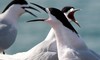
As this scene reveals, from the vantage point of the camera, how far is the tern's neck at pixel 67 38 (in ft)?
17.6

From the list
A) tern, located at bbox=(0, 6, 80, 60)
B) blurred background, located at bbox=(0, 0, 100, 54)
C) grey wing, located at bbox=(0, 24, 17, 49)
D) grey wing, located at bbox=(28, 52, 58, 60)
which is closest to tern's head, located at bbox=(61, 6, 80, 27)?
tern, located at bbox=(0, 6, 80, 60)

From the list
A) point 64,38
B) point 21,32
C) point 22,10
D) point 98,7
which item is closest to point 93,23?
point 98,7

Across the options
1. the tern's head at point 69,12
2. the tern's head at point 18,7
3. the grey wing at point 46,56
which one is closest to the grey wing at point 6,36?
the tern's head at point 18,7

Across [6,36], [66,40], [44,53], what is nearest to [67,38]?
[66,40]

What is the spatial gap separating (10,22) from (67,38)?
2.14 meters

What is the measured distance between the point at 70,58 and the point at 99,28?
2695cm

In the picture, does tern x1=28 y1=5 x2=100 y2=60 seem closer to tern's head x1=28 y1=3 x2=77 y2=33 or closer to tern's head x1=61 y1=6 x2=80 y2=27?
tern's head x1=28 y1=3 x2=77 y2=33

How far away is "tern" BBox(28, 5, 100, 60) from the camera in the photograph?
210 inches

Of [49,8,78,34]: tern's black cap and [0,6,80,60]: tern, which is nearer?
[49,8,78,34]: tern's black cap

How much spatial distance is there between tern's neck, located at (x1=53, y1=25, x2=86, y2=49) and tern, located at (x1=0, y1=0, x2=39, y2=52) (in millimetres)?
1788

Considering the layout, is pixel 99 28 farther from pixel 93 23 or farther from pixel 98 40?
pixel 98 40

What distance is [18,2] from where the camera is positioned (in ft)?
25.1

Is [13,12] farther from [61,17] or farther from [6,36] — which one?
[61,17]

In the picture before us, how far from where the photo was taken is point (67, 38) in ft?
17.6
